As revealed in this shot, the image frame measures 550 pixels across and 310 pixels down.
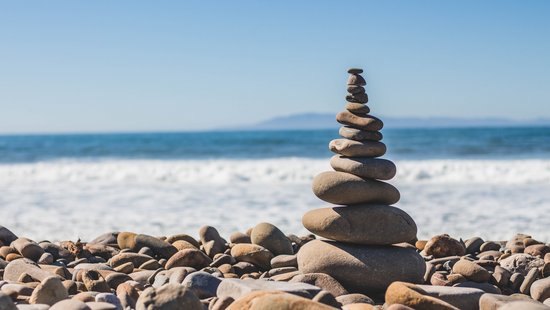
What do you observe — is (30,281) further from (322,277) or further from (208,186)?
(208,186)

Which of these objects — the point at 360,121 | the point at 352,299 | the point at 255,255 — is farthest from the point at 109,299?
the point at 360,121

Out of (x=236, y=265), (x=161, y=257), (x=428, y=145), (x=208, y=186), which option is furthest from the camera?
(x=428, y=145)

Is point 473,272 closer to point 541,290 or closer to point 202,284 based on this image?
point 541,290

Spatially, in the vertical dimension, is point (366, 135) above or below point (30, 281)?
above

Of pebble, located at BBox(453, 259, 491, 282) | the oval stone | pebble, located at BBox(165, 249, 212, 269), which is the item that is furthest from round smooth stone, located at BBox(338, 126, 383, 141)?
pebble, located at BBox(165, 249, 212, 269)

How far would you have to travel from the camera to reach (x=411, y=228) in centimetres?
528

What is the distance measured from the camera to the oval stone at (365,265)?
5.06 m

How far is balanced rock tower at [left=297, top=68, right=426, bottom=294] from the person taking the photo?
5.09 meters

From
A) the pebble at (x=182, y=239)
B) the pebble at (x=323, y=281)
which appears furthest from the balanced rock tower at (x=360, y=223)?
the pebble at (x=182, y=239)

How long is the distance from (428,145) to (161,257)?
33151mm

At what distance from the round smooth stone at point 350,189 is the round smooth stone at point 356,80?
78 cm

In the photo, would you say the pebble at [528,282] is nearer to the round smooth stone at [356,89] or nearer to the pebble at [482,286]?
the pebble at [482,286]

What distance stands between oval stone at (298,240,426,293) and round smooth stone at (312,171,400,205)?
15.0 inches

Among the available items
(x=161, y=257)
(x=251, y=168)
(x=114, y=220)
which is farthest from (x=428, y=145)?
(x=161, y=257)
